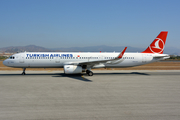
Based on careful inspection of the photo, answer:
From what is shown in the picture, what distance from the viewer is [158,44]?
90.5ft

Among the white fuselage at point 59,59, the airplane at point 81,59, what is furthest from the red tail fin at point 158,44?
the white fuselage at point 59,59

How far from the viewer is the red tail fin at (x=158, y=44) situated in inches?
1081

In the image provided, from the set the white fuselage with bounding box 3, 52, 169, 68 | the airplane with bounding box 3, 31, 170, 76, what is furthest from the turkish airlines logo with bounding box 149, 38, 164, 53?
the white fuselage with bounding box 3, 52, 169, 68

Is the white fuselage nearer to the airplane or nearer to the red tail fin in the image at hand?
the airplane

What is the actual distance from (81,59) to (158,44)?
48.0 feet

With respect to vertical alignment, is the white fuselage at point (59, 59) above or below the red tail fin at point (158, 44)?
below

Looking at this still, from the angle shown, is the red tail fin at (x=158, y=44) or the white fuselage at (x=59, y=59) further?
the red tail fin at (x=158, y=44)

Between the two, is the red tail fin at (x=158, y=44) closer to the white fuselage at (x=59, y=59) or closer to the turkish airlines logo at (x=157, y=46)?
the turkish airlines logo at (x=157, y=46)

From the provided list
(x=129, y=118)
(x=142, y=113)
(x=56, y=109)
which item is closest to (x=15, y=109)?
(x=56, y=109)

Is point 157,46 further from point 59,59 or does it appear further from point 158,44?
point 59,59

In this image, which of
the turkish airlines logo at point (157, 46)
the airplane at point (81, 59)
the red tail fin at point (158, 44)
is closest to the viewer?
the airplane at point (81, 59)

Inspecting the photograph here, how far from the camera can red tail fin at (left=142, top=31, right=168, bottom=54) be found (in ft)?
90.1

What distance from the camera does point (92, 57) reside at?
84.8 ft

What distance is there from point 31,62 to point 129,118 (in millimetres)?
20144
